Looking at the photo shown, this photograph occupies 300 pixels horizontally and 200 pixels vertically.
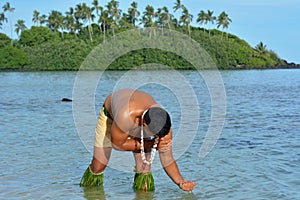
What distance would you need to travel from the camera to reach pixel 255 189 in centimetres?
807

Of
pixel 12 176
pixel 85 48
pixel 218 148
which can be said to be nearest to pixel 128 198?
pixel 12 176

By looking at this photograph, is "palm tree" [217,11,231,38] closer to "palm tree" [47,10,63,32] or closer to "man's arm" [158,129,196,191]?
"palm tree" [47,10,63,32]

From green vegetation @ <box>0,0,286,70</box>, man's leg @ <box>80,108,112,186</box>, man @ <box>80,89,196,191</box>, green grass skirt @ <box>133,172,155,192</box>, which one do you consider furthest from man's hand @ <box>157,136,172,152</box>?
green vegetation @ <box>0,0,286,70</box>

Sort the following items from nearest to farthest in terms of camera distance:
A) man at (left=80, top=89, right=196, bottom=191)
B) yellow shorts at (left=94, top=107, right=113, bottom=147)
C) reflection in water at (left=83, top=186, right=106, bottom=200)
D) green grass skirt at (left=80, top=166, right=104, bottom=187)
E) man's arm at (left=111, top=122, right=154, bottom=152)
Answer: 1. man at (left=80, top=89, right=196, bottom=191)
2. man's arm at (left=111, top=122, right=154, bottom=152)
3. yellow shorts at (left=94, top=107, right=113, bottom=147)
4. reflection in water at (left=83, top=186, right=106, bottom=200)
5. green grass skirt at (left=80, top=166, right=104, bottom=187)

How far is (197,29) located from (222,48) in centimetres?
1816

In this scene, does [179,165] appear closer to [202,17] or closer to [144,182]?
[144,182]

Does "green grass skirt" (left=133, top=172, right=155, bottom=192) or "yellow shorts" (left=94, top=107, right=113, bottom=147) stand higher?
"yellow shorts" (left=94, top=107, right=113, bottom=147)

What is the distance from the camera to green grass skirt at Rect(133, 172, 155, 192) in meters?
7.59

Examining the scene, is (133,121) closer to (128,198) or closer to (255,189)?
(128,198)

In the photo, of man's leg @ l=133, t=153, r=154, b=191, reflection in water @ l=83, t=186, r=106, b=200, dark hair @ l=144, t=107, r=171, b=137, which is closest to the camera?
dark hair @ l=144, t=107, r=171, b=137

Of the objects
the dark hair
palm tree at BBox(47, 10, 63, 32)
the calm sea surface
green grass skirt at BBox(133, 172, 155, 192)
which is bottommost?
the calm sea surface

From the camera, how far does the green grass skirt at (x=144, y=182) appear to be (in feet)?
Answer: 24.9

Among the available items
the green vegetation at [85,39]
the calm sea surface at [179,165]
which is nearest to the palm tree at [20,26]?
the green vegetation at [85,39]

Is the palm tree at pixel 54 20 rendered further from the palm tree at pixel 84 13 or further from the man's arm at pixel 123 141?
the man's arm at pixel 123 141
